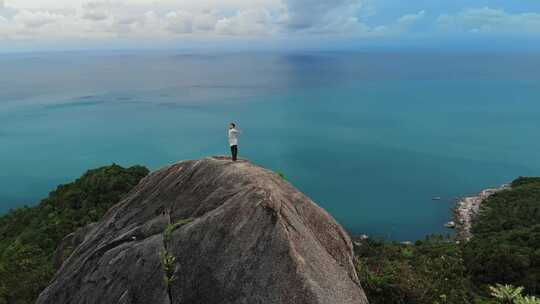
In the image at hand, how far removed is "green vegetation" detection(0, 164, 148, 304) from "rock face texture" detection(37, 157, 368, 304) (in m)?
8.88

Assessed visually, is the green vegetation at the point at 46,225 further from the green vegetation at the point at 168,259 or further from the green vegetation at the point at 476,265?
the green vegetation at the point at 476,265

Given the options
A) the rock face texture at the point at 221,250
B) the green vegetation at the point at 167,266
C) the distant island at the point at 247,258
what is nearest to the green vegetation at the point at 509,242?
the distant island at the point at 247,258

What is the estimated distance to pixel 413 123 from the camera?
5423 inches

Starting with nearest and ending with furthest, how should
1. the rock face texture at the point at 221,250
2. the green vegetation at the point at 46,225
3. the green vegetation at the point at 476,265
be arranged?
the rock face texture at the point at 221,250 → the green vegetation at the point at 476,265 → the green vegetation at the point at 46,225

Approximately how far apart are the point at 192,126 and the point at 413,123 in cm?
7571

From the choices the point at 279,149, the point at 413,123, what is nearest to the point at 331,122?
the point at 413,123

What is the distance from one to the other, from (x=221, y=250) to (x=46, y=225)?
120 ft

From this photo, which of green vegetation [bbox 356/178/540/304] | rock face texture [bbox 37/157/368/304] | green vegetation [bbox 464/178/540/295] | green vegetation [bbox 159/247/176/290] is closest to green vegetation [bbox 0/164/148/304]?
rock face texture [bbox 37/157/368/304]

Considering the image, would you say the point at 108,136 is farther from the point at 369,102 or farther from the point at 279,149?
the point at 369,102

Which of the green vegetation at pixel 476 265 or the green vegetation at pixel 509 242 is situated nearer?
the green vegetation at pixel 476 265

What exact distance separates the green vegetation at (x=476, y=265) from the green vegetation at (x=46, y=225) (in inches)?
644

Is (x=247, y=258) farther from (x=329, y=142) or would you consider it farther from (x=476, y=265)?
(x=329, y=142)

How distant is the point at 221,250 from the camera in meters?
10.2

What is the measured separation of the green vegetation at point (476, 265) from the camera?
1481cm
